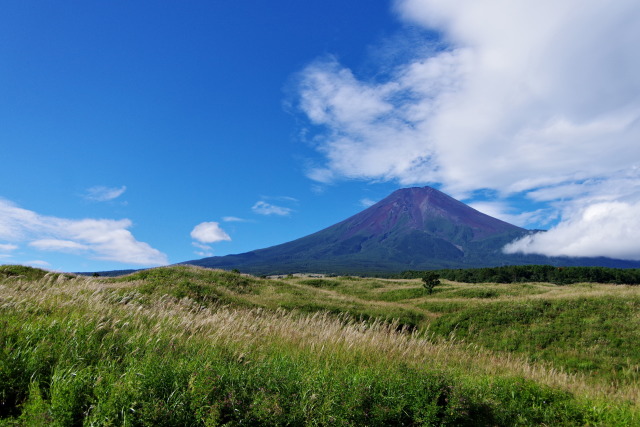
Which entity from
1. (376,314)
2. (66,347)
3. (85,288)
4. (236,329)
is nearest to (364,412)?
(236,329)

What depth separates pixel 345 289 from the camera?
163ft

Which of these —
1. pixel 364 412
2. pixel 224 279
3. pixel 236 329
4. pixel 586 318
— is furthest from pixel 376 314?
pixel 364 412

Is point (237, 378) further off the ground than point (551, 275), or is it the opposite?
point (237, 378)

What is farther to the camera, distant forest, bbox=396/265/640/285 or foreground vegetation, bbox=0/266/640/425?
distant forest, bbox=396/265/640/285

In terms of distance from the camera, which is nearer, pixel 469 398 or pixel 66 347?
pixel 66 347

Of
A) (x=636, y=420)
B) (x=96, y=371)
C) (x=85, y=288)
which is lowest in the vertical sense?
(x=636, y=420)

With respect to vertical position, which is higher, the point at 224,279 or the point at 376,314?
the point at 224,279

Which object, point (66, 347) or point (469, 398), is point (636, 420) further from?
point (66, 347)

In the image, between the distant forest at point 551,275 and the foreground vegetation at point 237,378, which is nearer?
the foreground vegetation at point 237,378

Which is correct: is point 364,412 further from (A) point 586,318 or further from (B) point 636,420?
(A) point 586,318

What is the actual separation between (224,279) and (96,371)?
3298 cm

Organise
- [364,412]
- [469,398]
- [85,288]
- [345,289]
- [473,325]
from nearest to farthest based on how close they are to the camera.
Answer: [364,412] < [469,398] < [85,288] < [473,325] < [345,289]

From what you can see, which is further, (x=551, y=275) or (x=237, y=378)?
(x=551, y=275)

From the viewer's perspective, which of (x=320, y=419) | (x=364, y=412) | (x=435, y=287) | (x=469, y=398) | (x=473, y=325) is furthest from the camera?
(x=435, y=287)
